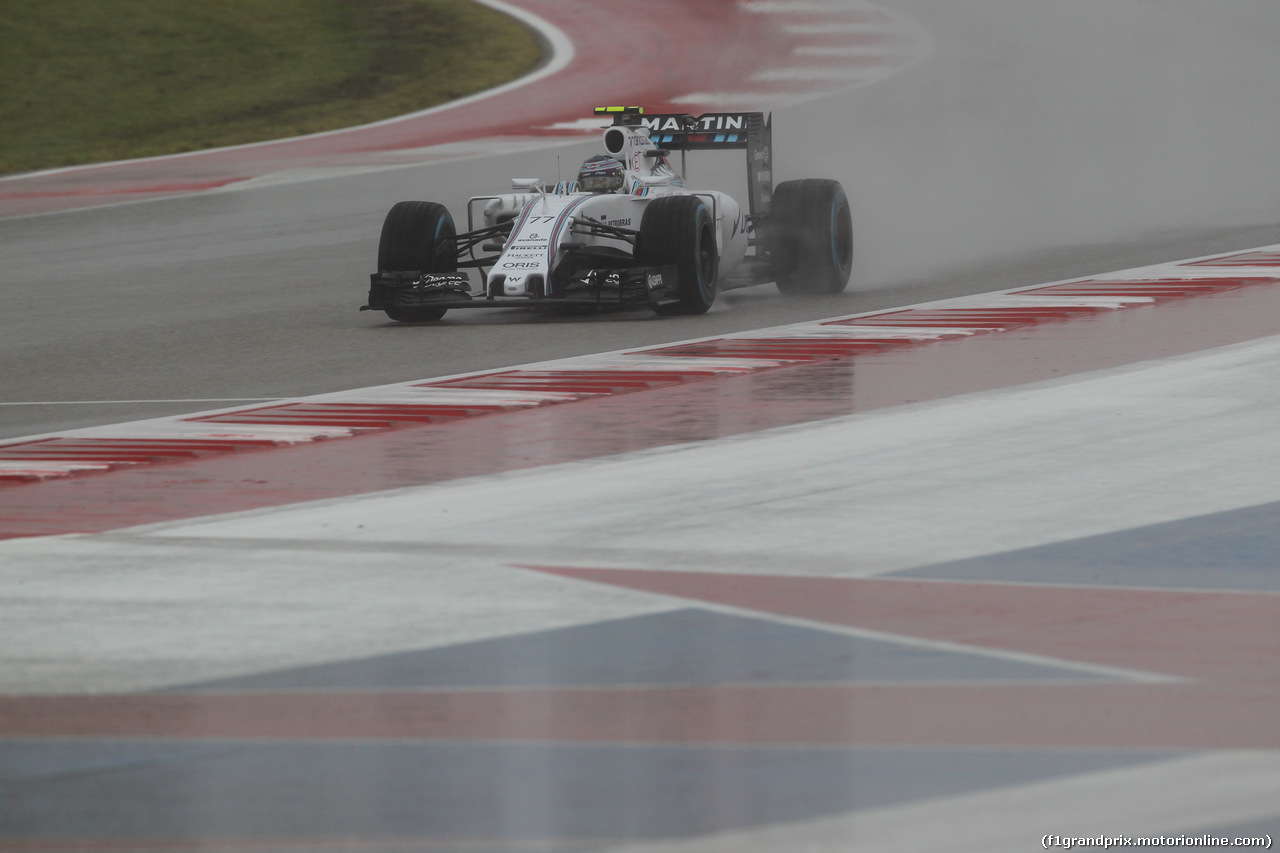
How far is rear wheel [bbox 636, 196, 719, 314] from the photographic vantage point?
1455 cm

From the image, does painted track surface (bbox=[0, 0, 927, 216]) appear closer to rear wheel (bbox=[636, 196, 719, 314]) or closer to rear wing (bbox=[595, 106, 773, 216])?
rear wing (bbox=[595, 106, 773, 216])

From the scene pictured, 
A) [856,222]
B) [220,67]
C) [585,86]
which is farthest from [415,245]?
[220,67]

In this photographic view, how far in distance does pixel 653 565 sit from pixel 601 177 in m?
9.01

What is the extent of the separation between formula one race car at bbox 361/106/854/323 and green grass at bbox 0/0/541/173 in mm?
14415

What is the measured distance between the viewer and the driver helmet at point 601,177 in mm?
15234

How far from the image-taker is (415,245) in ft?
49.8

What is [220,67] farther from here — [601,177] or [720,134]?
[601,177]

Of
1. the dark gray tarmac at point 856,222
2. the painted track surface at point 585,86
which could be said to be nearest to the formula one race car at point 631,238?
the dark gray tarmac at point 856,222

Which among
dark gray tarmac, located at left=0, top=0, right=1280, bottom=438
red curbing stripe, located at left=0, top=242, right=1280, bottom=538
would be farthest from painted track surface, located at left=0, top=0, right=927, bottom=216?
red curbing stripe, located at left=0, top=242, right=1280, bottom=538

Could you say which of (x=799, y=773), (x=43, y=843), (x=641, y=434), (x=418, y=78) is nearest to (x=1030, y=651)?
(x=799, y=773)

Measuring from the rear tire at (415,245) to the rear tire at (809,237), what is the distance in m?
2.78

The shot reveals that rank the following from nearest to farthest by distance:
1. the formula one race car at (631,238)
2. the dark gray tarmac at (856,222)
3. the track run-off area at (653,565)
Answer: the track run-off area at (653,565) → the dark gray tarmac at (856,222) → the formula one race car at (631,238)

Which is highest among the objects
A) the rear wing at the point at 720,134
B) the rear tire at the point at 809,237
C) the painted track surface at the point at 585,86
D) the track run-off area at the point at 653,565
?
the painted track surface at the point at 585,86

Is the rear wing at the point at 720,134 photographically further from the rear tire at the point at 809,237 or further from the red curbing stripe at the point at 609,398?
the red curbing stripe at the point at 609,398
